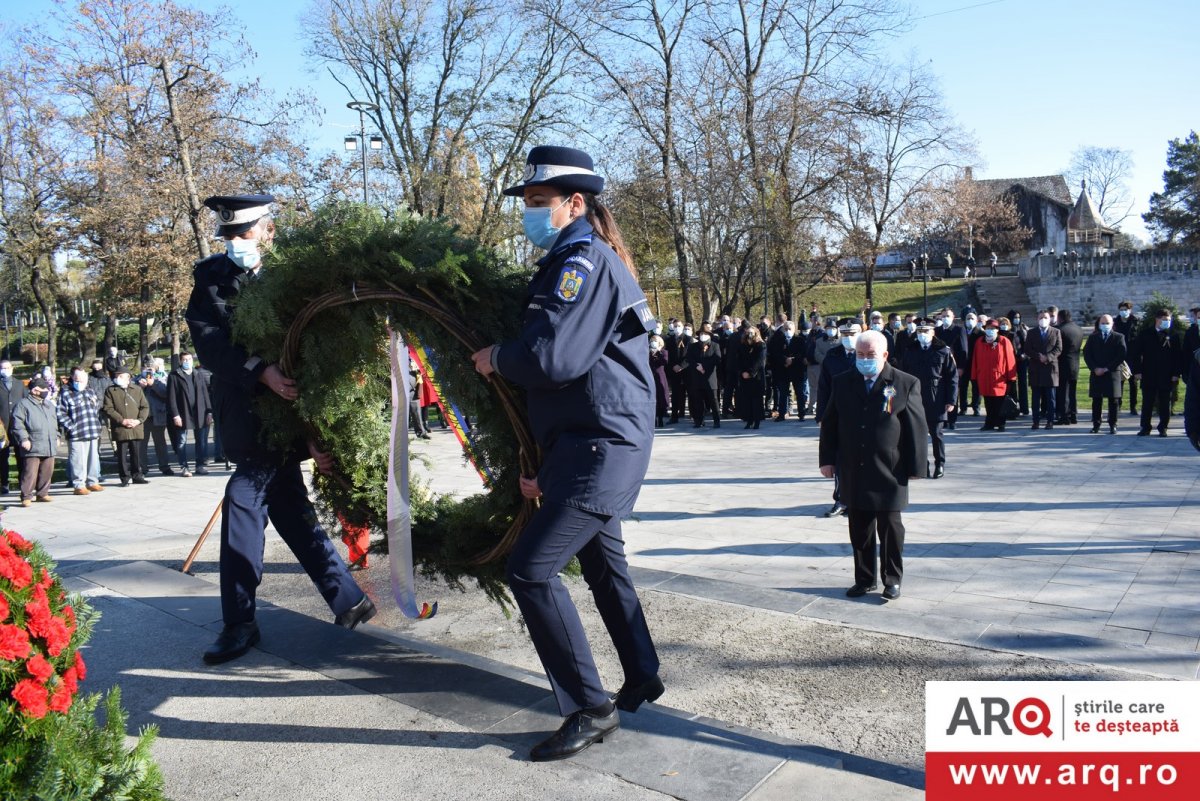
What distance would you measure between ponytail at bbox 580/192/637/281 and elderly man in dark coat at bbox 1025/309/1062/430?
45.0 feet

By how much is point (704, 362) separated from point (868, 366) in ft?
39.6

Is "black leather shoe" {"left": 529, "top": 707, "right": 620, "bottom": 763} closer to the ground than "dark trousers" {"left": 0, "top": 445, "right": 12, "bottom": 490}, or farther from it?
closer to the ground

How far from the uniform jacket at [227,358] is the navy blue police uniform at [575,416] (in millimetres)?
1858

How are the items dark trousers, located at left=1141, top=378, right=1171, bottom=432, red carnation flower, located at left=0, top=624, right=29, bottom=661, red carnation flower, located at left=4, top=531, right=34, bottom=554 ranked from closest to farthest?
red carnation flower, located at left=0, top=624, right=29, bottom=661, red carnation flower, located at left=4, top=531, right=34, bottom=554, dark trousers, located at left=1141, top=378, right=1171, bottom=432

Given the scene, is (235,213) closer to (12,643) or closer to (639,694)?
(12,643)

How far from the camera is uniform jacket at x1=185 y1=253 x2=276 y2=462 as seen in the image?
15.2ft

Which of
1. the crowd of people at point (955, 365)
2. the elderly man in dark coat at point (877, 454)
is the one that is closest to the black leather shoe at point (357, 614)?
the elderly man in dark coat at point (877, 454)

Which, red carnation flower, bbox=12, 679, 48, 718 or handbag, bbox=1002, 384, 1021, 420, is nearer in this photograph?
red carnation flower, bbox=12, 679, 48, 718

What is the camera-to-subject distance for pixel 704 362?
60.2 feet

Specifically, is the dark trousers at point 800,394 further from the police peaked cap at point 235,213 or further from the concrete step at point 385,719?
the police peaked cap at point 235,213

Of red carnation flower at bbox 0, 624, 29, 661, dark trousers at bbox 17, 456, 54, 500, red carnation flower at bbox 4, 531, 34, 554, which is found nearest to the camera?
red carnation flower at bbox 0, 624, 29, 661

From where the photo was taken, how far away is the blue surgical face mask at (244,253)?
482cm

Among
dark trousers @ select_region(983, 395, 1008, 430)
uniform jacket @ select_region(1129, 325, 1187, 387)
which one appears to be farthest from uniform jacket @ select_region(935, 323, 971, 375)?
uniform jacket @ select_region(1129, 325, 1187, 387)

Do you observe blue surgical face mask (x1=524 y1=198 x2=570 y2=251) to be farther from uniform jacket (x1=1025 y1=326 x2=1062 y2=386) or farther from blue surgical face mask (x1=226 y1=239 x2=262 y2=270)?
uniform jacket (x1=1025 y1=326 x2=1062 y2=386)
